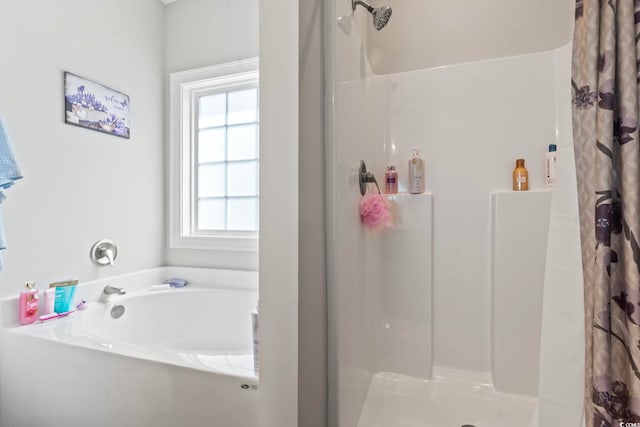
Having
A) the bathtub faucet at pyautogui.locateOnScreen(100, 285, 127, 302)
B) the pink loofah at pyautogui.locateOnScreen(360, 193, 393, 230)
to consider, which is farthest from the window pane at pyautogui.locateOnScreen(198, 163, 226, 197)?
the pink loofah at pyautogui.locateOnScreen(360, 193, 393, 230)

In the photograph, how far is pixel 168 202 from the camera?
232cm

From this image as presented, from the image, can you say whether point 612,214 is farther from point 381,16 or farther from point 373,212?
point 381,16

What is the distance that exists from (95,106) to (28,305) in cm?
110

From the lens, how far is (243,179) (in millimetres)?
2258

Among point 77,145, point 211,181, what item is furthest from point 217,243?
point 77,145

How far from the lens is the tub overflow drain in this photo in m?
1.79

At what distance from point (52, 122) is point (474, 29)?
7.07 ft

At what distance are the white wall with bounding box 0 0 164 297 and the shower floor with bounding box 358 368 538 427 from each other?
1.68 m

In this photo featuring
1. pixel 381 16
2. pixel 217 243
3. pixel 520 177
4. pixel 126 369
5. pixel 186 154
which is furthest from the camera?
pixel 186 154

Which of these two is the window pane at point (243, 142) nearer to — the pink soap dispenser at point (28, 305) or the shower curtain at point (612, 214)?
the pink soap dispenser at point (28, 305)

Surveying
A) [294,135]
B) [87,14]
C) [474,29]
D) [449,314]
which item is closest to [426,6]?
[474,29]

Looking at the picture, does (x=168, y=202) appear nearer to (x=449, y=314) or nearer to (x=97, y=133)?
(x=97, y=133)

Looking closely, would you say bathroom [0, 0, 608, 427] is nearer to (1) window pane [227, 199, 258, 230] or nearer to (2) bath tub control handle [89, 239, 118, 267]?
(2) bath tub control handle [89, 239, 118, 267]

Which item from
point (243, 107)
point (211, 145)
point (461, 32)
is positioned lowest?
point (211, 145)
